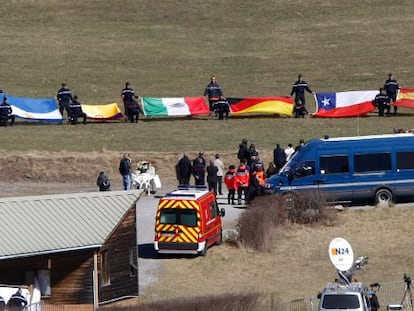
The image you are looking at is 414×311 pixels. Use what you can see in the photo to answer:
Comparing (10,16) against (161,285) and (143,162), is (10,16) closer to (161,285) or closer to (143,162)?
(143,162)

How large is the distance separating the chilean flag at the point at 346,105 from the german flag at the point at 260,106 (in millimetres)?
1239

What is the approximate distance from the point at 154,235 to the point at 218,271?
150 inches

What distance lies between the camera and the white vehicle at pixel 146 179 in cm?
5047

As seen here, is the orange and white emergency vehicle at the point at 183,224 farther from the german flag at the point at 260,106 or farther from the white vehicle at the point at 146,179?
the german flag at the point at 260,106

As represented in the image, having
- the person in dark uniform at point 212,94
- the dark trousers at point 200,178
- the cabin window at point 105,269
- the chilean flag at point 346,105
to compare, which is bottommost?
the cabin window at point 105,269

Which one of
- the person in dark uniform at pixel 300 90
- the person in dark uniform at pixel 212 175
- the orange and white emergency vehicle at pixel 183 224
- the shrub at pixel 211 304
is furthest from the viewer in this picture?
the person in dark uniform at pixel 300 90

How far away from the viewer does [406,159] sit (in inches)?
1812

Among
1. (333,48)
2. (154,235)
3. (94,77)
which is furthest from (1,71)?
(154,235)

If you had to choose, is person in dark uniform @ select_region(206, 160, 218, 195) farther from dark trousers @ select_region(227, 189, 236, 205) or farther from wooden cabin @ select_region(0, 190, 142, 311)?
wooden cabin @ select_region(0, 190, 142, 311)

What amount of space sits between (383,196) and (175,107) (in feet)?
54.5

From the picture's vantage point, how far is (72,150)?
55594mm

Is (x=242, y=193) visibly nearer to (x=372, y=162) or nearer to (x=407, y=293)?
(x=372, y=162)

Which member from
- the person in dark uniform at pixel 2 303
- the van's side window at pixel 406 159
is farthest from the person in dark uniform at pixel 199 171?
the person in dark uniform at pixel 2 303

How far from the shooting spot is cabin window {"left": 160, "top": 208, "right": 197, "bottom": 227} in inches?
1654
